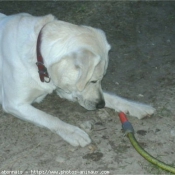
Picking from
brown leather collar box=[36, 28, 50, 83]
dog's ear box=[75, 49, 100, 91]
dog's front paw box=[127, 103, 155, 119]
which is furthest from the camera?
dog's front paw box=[127, 103, 155, 119]

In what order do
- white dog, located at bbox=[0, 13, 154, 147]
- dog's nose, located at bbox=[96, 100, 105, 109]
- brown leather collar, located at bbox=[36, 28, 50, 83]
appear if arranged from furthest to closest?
dog's nose, located at bbox=[96, 100, 105, 109] → brown leather collar, located at bbox=[36, 28, 50, 83] → white dog, located at bbox=[0, 13, 154, 147]

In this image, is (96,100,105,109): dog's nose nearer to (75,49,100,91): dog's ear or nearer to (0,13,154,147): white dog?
(0,13,154,147): white dog

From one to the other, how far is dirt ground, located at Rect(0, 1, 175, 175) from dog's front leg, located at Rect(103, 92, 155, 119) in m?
0.06

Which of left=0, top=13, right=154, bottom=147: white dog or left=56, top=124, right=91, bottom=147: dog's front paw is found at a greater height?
left=0, top=13, right=154, bottom=147: white dog

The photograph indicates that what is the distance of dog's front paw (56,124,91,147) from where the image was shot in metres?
3.72

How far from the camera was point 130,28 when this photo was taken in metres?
5.86

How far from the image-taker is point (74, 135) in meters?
3.77

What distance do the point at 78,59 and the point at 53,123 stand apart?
790 millimetres

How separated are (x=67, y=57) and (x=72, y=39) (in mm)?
165

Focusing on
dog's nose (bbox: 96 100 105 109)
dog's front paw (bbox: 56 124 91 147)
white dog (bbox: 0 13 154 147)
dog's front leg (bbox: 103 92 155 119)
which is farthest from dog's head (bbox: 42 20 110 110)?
dog's front leg (bbox: 103 92 155 119)

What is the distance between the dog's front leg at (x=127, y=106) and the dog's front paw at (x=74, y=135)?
521mm

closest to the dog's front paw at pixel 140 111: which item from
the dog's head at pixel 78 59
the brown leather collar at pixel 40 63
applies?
the dog's head at pixel 78 59

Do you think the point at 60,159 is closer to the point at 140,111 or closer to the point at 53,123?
the point at 53,123

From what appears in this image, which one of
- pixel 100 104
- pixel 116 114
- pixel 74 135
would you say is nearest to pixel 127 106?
pixel 116 114
